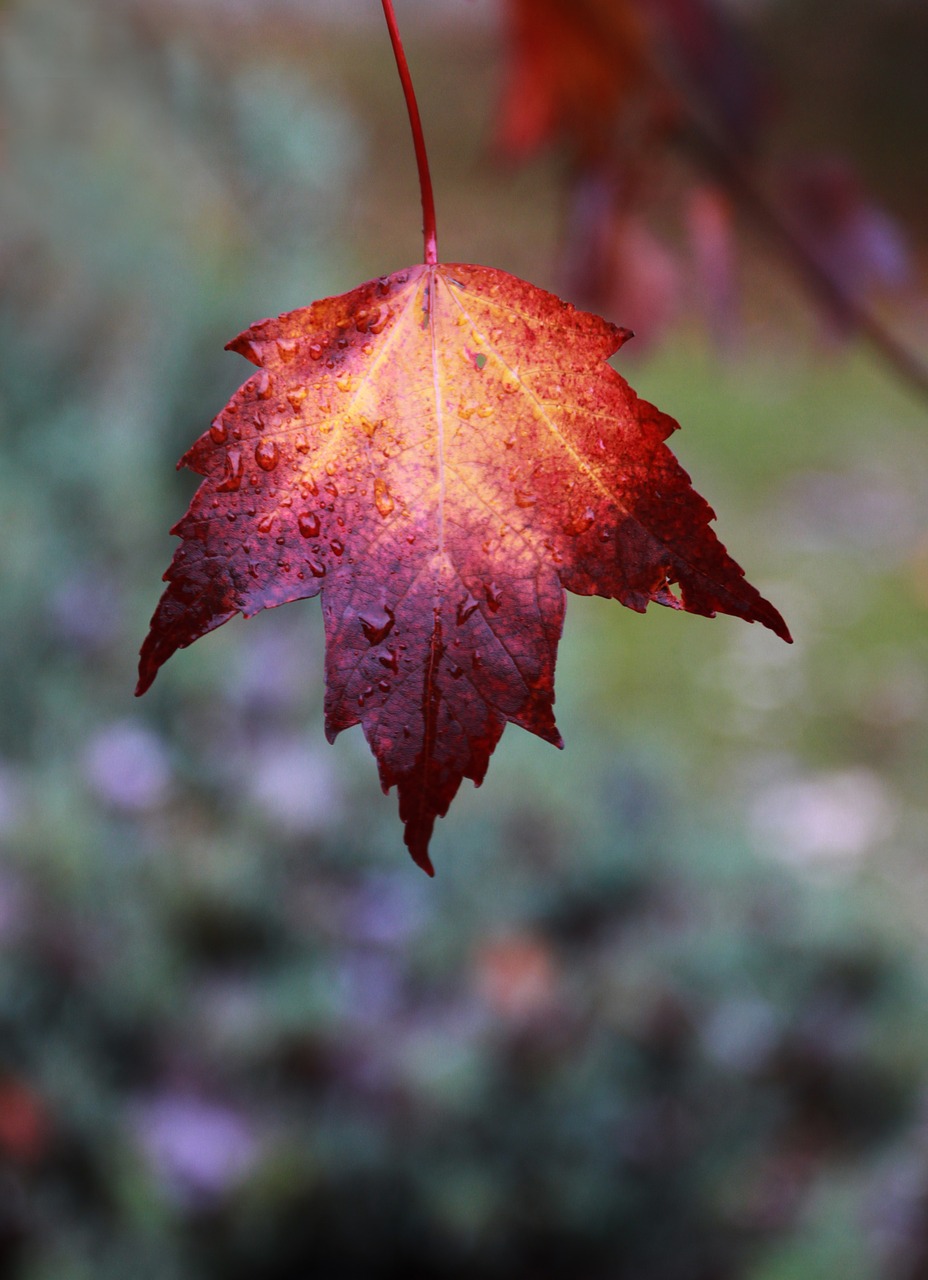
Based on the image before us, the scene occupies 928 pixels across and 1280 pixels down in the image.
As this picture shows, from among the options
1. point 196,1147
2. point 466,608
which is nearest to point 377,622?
point 466,608

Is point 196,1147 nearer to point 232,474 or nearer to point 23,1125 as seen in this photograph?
point 23,1125

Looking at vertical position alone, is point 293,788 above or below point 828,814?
below

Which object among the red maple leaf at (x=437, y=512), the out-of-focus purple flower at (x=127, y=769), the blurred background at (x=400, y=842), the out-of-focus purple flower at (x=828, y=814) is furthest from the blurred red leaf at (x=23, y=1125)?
the out-of-focus purple flower at (x=828, y=814)

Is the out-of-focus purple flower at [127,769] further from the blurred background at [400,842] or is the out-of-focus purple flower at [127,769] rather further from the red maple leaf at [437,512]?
the red maple leaf at [437,512]

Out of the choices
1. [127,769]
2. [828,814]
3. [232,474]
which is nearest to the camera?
[232,474]

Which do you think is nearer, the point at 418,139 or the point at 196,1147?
the point at 418,139

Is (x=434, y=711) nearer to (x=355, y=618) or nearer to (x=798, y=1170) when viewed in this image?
(x=355, y=618)

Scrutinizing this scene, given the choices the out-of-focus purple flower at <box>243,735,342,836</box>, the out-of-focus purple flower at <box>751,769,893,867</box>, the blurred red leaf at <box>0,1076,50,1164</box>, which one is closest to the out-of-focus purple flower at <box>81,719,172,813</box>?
the out-of-focus purple flower at <box>243,735,342,836</box>

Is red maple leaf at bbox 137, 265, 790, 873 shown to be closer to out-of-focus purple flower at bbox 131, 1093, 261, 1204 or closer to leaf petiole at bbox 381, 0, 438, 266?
leaf petiole at bbox 381, 0, 438, 266
